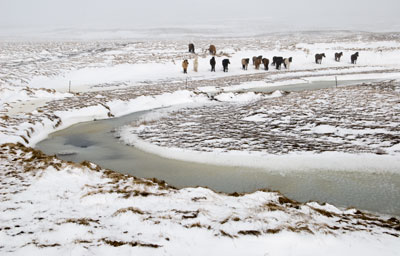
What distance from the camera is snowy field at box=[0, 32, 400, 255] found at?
13.7 feet

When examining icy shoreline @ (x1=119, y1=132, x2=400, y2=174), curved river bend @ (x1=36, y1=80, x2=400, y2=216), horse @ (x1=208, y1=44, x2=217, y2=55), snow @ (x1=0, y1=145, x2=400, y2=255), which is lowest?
curved river bend @ (x1=36, y1=80, x2=400, y2=216)

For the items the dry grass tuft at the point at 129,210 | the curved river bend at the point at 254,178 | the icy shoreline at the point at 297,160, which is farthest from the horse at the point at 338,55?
the dry grass tuft at the point at 129,210

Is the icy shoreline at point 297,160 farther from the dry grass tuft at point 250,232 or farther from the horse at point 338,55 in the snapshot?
the horse at point 338,55

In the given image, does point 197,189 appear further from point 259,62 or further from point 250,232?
point 259,62

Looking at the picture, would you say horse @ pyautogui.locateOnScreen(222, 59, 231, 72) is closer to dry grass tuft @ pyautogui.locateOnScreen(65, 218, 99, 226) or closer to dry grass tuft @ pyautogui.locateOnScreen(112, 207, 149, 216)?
dry grass tuft @ pyautogui.locateOnScreen(112, 207, 149, 216)

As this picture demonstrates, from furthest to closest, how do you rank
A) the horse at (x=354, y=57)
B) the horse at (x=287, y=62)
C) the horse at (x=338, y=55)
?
the horse at (x=338, y=55) → the horse at (x=354, y=57) → the horse at (x=287, y=62)

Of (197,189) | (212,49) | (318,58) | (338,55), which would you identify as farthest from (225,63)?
(197,189)

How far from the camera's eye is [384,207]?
5.64 metres

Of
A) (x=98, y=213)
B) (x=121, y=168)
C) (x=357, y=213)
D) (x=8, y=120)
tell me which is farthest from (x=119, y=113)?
(x=357, y=213)

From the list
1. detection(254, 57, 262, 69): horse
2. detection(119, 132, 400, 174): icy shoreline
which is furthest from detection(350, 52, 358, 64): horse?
detection(119, 132, 400, 174): icy shoreline

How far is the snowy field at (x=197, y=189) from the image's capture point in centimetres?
416

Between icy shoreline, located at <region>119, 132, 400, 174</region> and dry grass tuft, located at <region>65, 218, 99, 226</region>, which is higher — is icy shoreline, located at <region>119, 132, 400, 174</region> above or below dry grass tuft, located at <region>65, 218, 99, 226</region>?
below

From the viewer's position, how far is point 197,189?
5.96 m

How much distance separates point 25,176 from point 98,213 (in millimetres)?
2618
